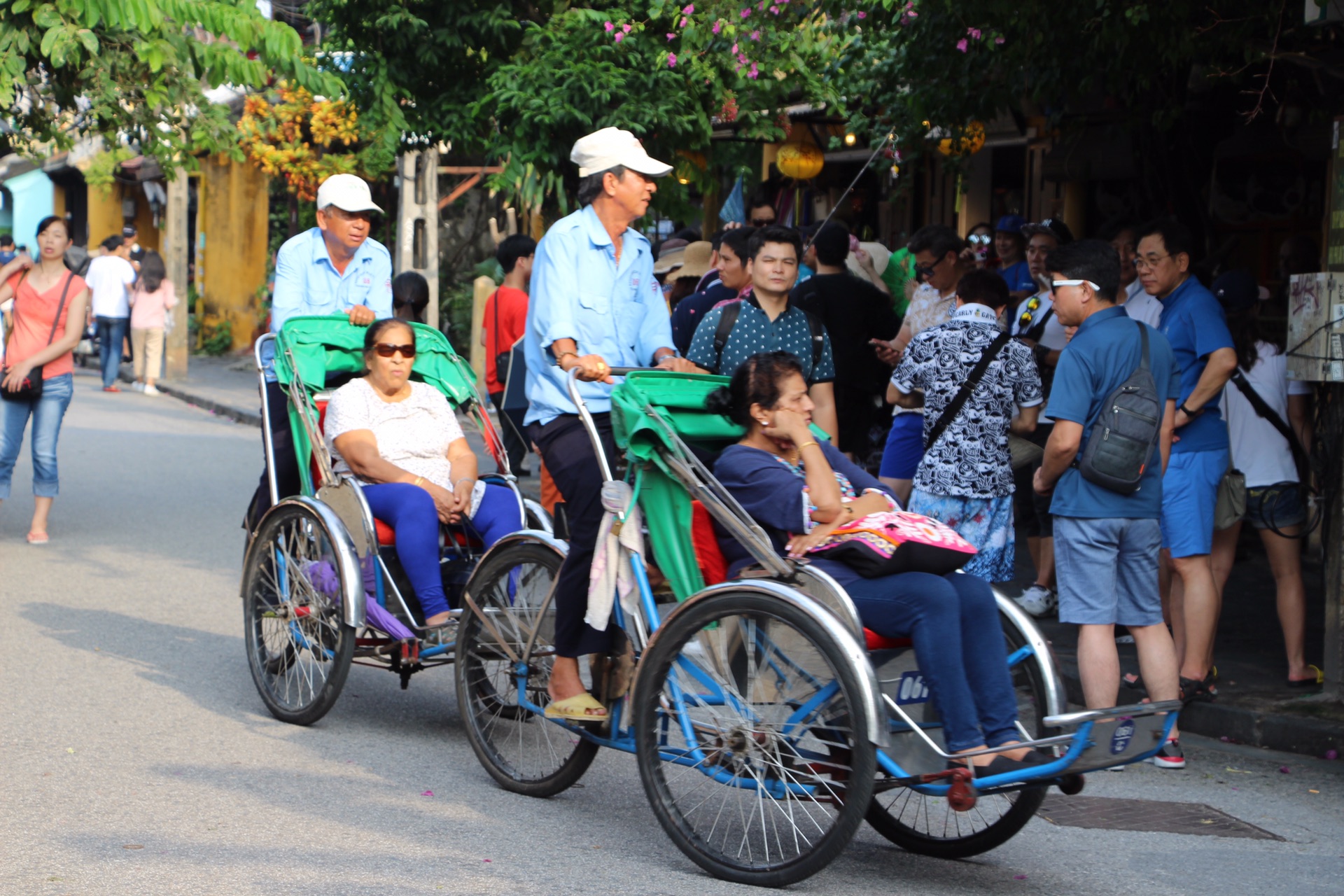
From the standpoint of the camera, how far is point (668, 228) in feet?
70.3

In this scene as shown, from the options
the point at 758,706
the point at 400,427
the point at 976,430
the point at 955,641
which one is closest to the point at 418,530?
the point at 400,427

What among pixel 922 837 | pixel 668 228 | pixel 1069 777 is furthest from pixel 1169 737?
pixel 668 228

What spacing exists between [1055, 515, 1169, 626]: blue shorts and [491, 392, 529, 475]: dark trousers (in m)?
4.94

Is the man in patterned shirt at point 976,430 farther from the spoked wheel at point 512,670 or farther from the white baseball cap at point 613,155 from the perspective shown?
the spoked wheel at point 512,670

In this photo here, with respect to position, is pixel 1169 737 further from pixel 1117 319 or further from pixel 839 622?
pixel 1117 319

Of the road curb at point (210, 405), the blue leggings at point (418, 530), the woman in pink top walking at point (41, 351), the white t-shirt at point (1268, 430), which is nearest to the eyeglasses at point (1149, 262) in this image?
the white t-shirt at point (1268, 430)

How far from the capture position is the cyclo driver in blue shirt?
16.6 ft

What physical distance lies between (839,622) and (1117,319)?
2.17 metres

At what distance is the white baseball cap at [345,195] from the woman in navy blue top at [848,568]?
111 inches

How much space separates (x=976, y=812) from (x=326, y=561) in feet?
8.70

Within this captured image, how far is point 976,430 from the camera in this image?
21.4 feet

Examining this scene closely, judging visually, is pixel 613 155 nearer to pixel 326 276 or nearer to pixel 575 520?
pixel 575 520

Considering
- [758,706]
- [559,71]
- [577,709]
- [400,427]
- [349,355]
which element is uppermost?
[559,71]

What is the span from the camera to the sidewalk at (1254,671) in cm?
626
